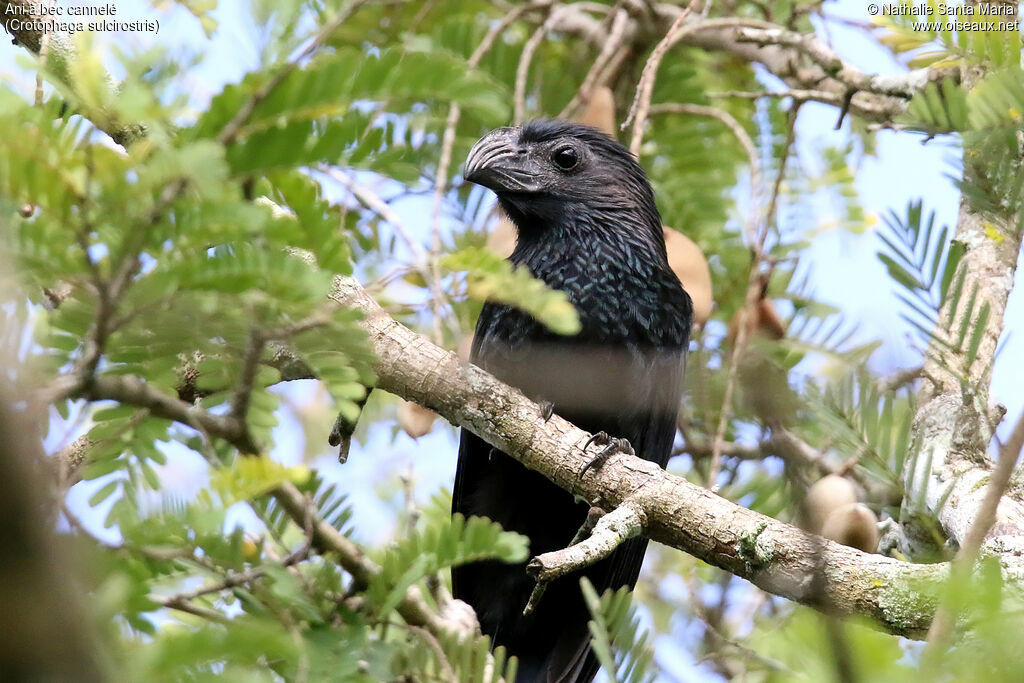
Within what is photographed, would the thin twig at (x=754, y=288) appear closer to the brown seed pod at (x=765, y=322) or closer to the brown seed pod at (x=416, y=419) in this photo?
the brown seed pod at (x=765, y=322)

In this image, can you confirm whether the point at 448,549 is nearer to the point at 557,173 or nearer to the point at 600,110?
the point at 557,173

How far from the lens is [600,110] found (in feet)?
13.9

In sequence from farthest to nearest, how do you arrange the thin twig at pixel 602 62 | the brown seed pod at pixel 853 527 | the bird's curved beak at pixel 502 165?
the thin twig at pixel 602 62, the bird's curved beak at pixel 502 165, the brown seed pod at pixel 853 527

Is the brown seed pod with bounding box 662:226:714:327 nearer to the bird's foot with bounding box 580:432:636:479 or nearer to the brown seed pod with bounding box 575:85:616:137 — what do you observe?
the brown seed pod with bounding box 575:85:616:137

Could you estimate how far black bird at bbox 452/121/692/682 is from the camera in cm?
363

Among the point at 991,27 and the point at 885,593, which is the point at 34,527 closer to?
the point at 885,593

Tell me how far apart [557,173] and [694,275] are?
2.61ft

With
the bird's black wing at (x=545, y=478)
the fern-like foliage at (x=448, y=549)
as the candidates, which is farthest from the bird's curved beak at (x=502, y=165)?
the fern-like foliage at (x=448, y=549)

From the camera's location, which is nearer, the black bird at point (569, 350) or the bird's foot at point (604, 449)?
the bird's foot at point (604, 449)

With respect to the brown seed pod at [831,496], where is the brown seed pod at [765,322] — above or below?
above

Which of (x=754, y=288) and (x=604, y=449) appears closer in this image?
(x=604, y=449)

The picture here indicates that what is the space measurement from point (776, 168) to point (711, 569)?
68.2 inches

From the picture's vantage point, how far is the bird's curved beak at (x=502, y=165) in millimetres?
3977

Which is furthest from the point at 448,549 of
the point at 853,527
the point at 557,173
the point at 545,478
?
the point at 557,173
